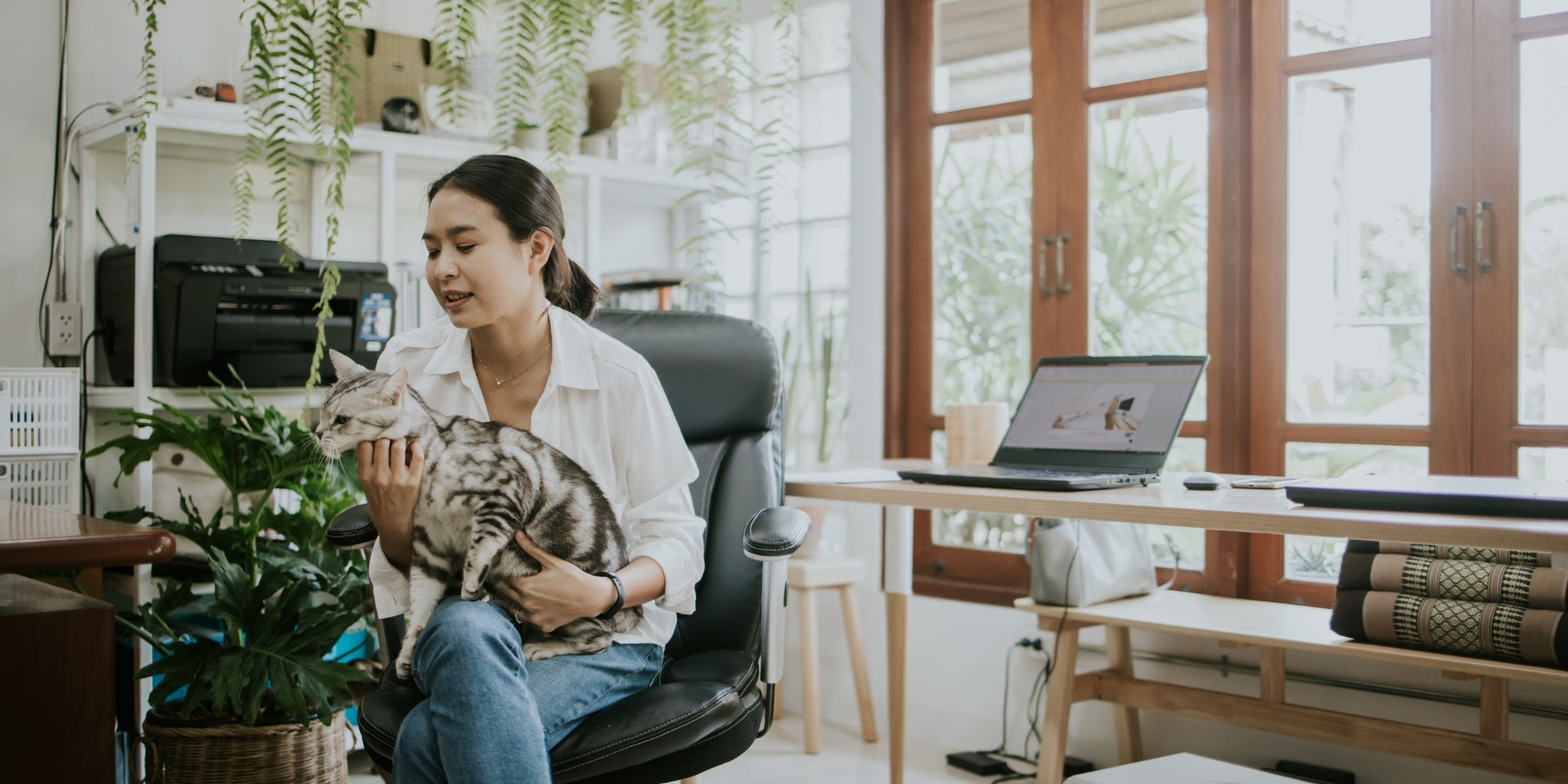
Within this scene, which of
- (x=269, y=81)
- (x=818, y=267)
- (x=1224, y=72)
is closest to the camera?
(x=269, y=81)

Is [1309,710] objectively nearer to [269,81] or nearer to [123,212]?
[269,81]

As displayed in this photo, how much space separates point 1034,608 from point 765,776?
32.0 inches

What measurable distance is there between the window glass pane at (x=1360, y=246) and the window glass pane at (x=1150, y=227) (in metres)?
0.21

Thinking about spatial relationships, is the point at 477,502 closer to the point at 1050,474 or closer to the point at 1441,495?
the point at 1050,474

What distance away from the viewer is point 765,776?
9.41 ft

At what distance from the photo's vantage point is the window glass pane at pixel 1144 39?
285cm

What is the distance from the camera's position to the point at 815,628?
321cm

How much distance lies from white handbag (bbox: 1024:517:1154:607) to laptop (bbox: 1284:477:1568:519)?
2.61ft

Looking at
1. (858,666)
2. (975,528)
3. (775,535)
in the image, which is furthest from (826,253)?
(775,535)

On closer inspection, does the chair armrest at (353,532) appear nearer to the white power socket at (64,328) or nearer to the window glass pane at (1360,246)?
the white power socket at (64,328)

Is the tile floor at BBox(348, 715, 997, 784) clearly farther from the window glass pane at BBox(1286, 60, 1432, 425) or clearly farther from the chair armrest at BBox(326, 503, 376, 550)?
the chair armrest at BBox(326, 503, 376, 550)

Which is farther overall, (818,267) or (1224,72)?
(818,267)

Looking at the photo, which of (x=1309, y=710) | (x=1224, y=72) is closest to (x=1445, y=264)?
(x=1224, y=72)

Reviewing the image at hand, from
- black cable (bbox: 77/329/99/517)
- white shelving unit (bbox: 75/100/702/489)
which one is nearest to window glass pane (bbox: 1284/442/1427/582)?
white shelving unit (bbox: 75/100/702/489)
